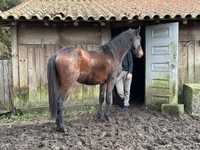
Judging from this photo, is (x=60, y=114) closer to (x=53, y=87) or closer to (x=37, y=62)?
(x=53, y=87)

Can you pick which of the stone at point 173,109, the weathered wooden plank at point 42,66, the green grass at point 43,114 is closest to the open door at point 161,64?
the stone at point 173,109

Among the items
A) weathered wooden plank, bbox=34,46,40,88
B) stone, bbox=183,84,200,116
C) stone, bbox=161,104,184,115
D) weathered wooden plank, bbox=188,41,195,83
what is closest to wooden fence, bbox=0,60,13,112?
weathered wooden plank, bbox=34,46,40,88

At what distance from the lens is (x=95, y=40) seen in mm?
7875

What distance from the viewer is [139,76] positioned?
10711 mm

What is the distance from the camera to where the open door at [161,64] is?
727 centimetres

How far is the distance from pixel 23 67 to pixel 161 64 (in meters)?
3.42

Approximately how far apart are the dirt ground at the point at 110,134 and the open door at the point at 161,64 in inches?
32.5

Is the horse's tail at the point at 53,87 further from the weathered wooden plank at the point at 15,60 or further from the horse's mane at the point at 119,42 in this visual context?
the weathered wooden plank at the point at 15,60

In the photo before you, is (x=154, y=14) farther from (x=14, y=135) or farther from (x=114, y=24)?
(x=14, y=135)

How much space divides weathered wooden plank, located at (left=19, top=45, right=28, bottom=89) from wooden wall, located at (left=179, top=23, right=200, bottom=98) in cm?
400

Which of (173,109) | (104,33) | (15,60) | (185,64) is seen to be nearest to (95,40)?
(104,33)

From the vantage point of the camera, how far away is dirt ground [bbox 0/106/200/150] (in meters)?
4.79

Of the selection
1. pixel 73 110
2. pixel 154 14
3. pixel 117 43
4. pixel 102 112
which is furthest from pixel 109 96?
pixel 154 14

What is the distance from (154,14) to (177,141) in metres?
3.25
